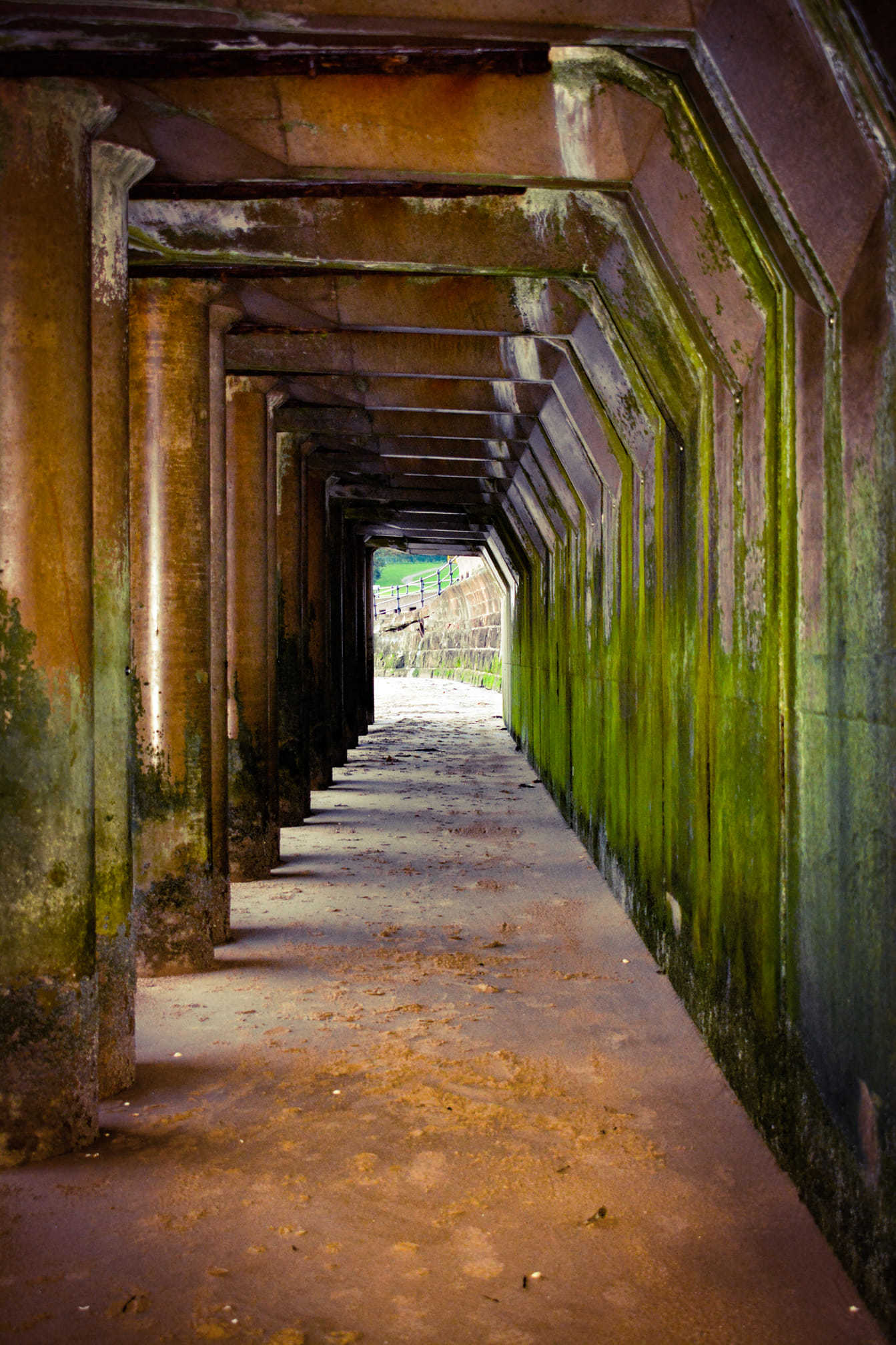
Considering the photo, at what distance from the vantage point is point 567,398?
7.70 metres

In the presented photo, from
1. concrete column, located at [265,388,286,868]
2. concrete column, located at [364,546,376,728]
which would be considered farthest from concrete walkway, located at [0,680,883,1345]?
concrete column, located at [364,546,376,728]

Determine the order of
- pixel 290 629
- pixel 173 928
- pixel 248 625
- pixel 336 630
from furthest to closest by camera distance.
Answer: pixel 336 630
pixel 290 629
pixel 248 625
pixel 173 928

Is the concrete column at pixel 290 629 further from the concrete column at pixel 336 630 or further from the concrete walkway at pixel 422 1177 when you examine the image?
the concrete walkway at pixel 422 1177

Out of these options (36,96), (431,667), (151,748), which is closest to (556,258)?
(36,96)

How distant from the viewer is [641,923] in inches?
256

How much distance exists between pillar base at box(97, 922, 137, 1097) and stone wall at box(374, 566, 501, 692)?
2700 centimetres

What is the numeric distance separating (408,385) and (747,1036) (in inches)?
261

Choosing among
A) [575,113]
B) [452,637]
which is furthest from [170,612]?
[452,637]

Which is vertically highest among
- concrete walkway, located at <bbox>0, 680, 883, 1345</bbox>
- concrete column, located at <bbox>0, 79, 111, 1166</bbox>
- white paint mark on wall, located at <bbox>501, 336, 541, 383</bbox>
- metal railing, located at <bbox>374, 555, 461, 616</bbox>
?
metal railing, located at <bbox>374, 555, 461, 616</bbox>

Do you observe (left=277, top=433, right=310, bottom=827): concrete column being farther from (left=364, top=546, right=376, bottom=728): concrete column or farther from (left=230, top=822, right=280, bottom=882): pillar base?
(left=364, top=546, right=376, bottom=728): concrete column

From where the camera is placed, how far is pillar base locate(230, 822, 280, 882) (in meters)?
8.53

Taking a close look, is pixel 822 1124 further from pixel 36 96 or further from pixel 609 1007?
pixel 36 96

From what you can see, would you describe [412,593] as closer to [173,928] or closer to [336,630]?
[336,630]

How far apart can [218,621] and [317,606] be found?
6838mm
